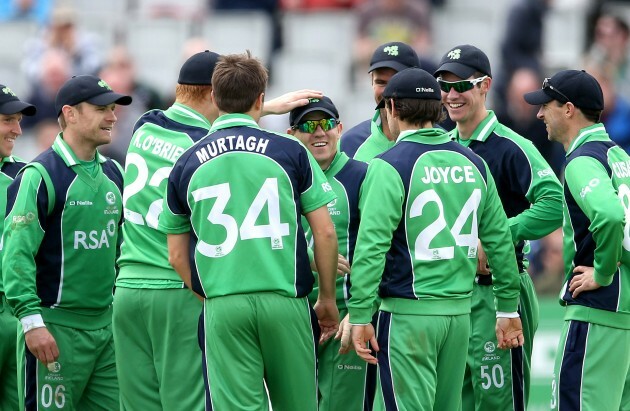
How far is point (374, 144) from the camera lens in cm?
874

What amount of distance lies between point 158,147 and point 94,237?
87 centimetres

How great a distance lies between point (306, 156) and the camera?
276 inches

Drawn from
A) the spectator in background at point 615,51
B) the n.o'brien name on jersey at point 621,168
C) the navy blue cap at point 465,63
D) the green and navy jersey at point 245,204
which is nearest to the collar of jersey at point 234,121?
the green and navy jersey at point 245,204

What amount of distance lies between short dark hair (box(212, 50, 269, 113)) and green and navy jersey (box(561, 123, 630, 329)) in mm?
2027

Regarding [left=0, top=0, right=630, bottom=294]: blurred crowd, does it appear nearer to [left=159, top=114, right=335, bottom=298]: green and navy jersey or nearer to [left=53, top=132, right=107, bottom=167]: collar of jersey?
[left=53, top=132, right=107, bottom=167]: collar of jersey

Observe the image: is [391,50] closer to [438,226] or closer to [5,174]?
[438,226]

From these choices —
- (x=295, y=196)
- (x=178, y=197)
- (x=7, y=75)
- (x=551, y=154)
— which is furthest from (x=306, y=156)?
(x=7, y=75)

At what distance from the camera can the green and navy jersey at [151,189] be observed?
7824mm

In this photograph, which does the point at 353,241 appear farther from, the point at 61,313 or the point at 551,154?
the point at 551,154

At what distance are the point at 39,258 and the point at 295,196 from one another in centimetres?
219

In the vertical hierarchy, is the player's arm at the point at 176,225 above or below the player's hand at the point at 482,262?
above

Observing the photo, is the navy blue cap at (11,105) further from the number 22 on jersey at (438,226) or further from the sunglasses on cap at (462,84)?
the number 22 on jersey at (438,226)

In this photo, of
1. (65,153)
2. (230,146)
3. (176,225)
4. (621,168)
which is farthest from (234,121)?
(621,168)

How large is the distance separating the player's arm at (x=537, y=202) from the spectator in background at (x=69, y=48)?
8968mm
